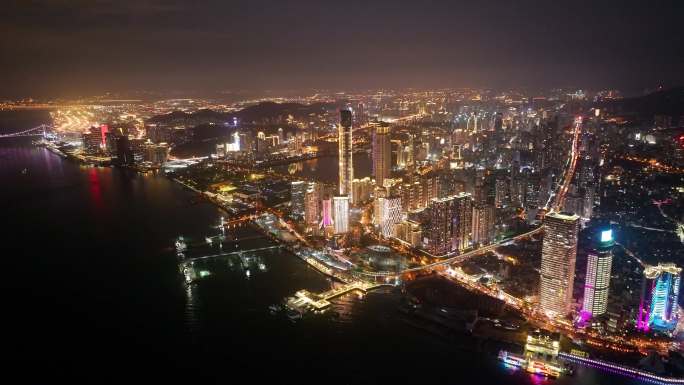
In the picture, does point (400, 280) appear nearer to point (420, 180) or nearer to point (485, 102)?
point (420, 180)

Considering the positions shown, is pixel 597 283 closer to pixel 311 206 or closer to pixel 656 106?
pixel 311 206

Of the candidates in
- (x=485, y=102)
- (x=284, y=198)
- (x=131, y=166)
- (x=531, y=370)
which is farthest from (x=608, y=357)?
(x=485, y=102)

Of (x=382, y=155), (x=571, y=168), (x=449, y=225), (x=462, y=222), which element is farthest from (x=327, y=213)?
(x=571, y=168)

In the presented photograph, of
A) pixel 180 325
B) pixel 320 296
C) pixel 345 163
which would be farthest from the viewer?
pixel 345 163

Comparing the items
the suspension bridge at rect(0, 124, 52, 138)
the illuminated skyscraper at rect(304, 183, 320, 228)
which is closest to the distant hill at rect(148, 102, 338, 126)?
the suspension bridge at rect(0, 124, 52, 138)

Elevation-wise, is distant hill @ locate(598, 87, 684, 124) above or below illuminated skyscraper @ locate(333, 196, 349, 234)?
above

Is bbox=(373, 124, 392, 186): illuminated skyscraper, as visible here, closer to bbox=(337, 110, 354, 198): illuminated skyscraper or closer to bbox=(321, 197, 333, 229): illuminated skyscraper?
bbox=(337, 110, 354, 198): illuminated skyscraper
